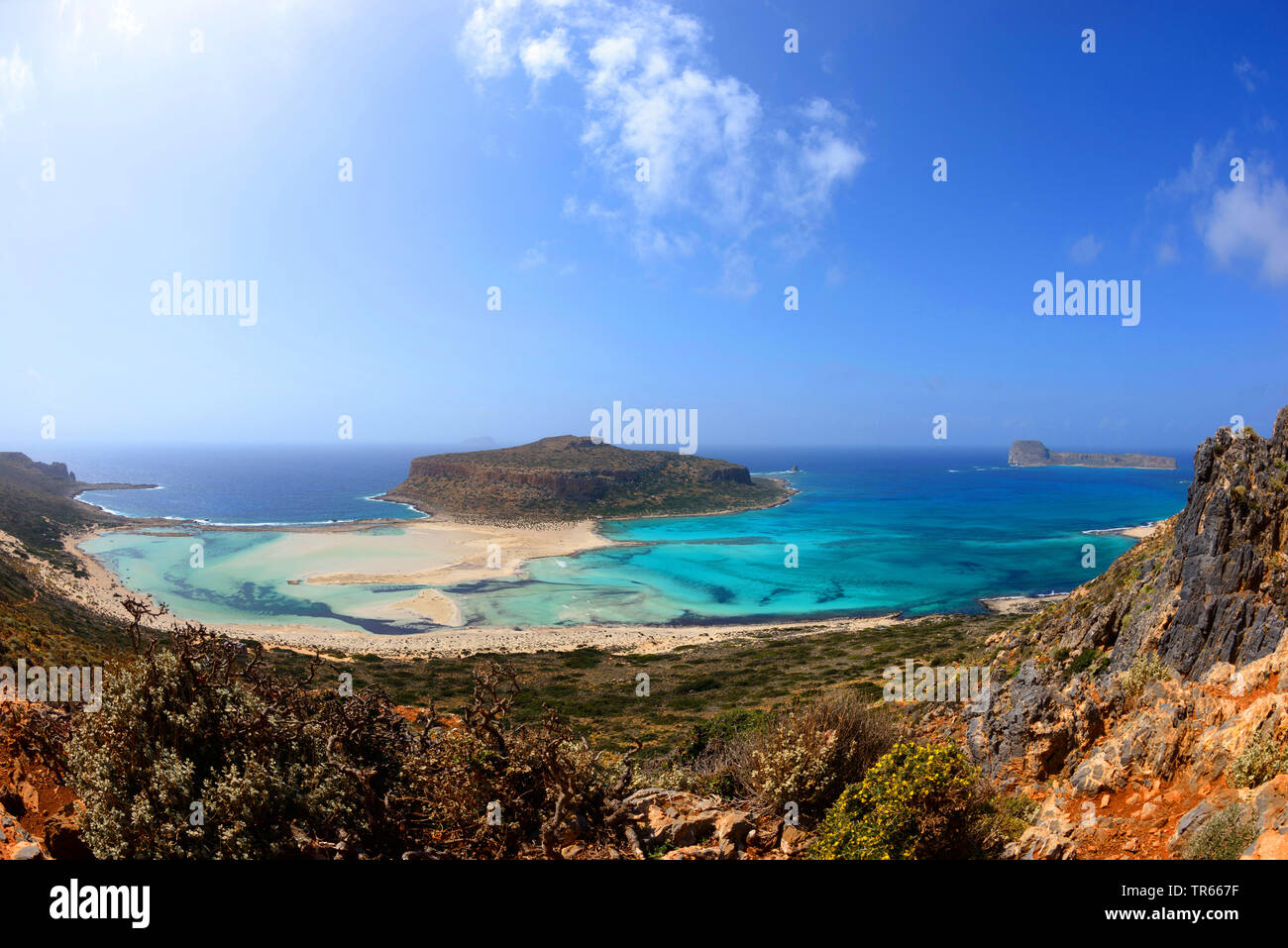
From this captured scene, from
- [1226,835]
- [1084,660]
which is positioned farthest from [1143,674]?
[1226,835]

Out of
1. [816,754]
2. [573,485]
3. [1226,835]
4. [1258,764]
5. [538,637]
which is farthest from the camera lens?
[573,485]

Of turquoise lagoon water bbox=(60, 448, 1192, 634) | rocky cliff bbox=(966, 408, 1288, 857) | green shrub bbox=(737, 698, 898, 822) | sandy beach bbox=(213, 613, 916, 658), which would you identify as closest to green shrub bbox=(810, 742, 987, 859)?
rocky cliff bbox=(966, 408, 1288, 857)

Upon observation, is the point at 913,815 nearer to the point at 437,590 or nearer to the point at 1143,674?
the point at 1143,674

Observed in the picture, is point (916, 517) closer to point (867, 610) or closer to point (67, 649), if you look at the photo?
point (867, 610)

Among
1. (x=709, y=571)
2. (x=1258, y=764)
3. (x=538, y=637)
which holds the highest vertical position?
(x=1258, y=764)

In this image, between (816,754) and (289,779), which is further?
(816,754)

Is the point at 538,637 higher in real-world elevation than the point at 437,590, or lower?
lower
